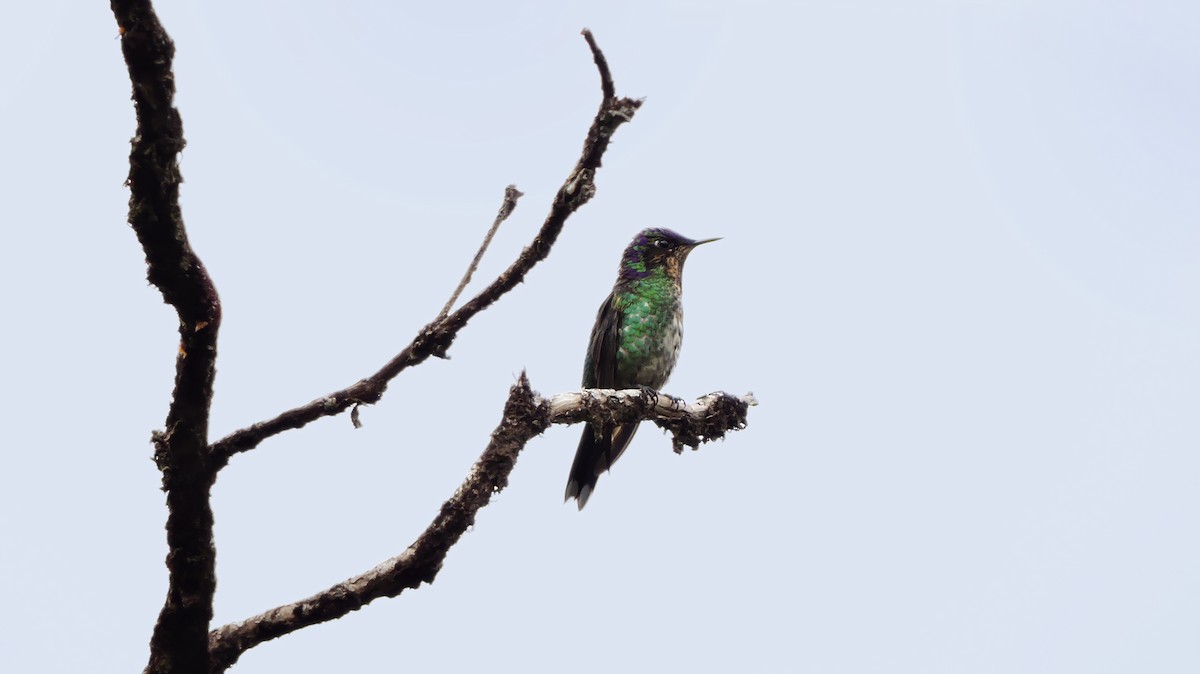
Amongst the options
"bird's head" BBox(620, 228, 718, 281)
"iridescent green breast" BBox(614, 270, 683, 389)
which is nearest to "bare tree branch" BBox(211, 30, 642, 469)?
"iridescent green breast" BBox(614, 270, 683, 389)

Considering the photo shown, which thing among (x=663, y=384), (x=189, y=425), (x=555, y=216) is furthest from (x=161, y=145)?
(x=663, y=384)

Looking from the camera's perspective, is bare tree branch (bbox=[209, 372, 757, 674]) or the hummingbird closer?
bare tree branch (bbox=[209, 372, 757, 674])

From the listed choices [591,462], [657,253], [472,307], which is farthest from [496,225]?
[657,253]

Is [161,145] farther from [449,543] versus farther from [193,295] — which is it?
[449,543]

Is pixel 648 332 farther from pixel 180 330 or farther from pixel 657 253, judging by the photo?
pixel 180 330

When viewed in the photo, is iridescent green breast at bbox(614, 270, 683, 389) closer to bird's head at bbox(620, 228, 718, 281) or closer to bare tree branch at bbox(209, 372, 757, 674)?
bird's head at bbox(620, 228, 718, 281)

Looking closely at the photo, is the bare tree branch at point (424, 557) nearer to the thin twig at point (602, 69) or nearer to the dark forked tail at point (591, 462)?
the thin twig at point (602, 69)
